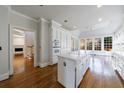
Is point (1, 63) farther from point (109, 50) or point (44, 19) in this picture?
point (109, 50)

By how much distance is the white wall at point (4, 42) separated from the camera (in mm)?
2836

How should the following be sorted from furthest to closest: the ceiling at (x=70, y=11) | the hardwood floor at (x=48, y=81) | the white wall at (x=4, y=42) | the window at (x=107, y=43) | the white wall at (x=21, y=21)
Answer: the window at (x=107, y=43)
the white wall at (x=21, y=21)
the ceiling at (x=70, y=11)
the white wall at (x=4, y=42)
the hardwood floor at (x=48, y=81)

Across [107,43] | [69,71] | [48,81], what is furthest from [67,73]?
[107,43]

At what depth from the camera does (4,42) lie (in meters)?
2.92

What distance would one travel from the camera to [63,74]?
246 centimetres

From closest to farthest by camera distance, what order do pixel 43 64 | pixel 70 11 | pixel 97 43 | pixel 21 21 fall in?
pixel 70 11 → pixel 21 21 → pixel 43 64 → pixel 97 43

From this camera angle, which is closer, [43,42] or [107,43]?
[43,42]

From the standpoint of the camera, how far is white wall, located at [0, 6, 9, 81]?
2836mm

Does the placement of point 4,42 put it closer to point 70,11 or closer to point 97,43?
point 70,11

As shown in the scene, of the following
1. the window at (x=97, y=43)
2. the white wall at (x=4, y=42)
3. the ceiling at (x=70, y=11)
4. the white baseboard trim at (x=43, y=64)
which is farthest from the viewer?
the window at (x=97, y=43)

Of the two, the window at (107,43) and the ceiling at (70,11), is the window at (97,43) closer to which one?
the window at (107,43)

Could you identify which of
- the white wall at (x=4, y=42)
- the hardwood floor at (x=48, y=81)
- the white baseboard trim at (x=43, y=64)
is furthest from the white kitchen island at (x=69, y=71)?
the white baseboard trim at (x=43, y=64)
